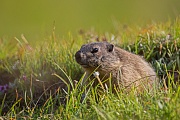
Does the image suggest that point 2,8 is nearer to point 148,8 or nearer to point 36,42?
point 148,8

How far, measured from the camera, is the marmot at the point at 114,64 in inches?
318

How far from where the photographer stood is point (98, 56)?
826cm

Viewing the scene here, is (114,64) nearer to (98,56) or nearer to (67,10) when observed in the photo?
(98,56)

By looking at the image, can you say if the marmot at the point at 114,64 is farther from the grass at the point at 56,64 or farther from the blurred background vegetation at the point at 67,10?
the blurred background vegetation at the point at 67,10

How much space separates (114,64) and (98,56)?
239 millimetres

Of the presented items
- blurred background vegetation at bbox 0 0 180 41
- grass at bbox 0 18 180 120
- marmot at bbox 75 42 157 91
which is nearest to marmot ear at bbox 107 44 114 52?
marmot at bbox 75 42 157 91

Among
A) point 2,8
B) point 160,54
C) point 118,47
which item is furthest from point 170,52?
point 2,8

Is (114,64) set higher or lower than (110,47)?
lower

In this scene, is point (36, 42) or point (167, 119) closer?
point (167, 119)

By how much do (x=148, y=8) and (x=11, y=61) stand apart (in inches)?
559

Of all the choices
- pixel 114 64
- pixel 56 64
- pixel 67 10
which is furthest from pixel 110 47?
pixel 67 10

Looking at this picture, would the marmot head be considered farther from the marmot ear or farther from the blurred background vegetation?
the blurred background vegetation

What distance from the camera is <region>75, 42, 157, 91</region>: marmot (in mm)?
8078

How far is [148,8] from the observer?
2317 centimetres
